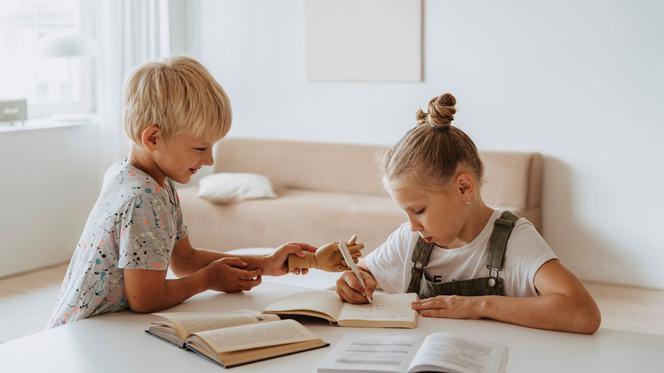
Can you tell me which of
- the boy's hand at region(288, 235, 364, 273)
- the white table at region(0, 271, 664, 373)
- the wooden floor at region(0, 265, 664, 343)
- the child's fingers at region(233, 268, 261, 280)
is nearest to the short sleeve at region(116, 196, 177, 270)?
the white table at region(0, 271, 664, 373)

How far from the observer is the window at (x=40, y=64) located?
16.5 feet

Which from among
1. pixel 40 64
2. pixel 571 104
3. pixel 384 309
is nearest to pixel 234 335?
pixel 384 309

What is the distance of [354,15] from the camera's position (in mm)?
4984

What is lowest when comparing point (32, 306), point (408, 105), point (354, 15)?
point (32, 306)

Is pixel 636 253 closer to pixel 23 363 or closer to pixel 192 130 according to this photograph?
pixel 192 130

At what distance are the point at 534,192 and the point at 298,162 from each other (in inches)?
56.3

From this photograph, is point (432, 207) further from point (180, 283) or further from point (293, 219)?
point (293, 219)

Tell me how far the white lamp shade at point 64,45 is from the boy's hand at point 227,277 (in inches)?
126

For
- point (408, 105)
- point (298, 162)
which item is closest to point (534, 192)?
point (408, 105)

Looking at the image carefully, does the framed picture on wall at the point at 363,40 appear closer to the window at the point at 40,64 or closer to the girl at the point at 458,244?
the window at the point at 40,64

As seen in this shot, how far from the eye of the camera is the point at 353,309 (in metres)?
1.85

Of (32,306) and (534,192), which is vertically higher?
(534,192)

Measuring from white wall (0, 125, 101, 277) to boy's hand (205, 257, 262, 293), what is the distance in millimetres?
2959

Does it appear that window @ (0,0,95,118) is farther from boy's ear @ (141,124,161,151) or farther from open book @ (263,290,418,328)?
open book @ (263,290,418,328)
